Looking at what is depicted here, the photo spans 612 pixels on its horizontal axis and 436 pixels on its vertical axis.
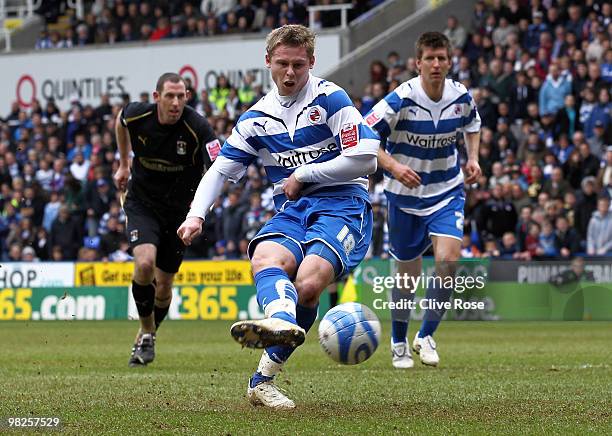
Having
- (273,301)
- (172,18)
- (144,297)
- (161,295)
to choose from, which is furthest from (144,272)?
(172,18)

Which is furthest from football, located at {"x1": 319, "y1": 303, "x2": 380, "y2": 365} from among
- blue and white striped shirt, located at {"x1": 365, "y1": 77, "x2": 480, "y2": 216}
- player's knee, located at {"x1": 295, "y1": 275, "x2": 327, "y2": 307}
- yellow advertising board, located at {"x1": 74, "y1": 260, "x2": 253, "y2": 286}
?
yellow advertising board, located at {"x1": 74, "y1": 260, "x2": 253, "y2": 286}

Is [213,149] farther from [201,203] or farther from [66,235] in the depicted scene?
[66,235]

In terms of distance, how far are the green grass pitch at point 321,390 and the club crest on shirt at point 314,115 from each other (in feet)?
5.89

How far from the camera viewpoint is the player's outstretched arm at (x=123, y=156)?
12258 mm

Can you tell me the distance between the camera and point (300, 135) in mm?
8125

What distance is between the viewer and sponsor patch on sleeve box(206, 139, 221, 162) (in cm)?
1165

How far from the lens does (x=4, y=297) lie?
25.8 metres

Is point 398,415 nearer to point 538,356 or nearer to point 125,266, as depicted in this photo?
point 538,356

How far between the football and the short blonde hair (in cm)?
165

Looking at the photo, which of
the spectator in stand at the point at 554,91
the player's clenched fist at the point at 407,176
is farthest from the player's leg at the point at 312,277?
the spectator in stand at the point at 554,91

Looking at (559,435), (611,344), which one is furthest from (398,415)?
(611,344)

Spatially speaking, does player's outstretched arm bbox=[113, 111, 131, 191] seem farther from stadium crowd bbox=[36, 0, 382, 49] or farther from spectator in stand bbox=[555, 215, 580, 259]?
stadium crowd bbox=[36, 0, 382, 49]

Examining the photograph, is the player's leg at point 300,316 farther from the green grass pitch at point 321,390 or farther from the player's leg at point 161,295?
the player's leg at point 161,295

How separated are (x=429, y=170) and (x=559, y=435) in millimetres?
5879
